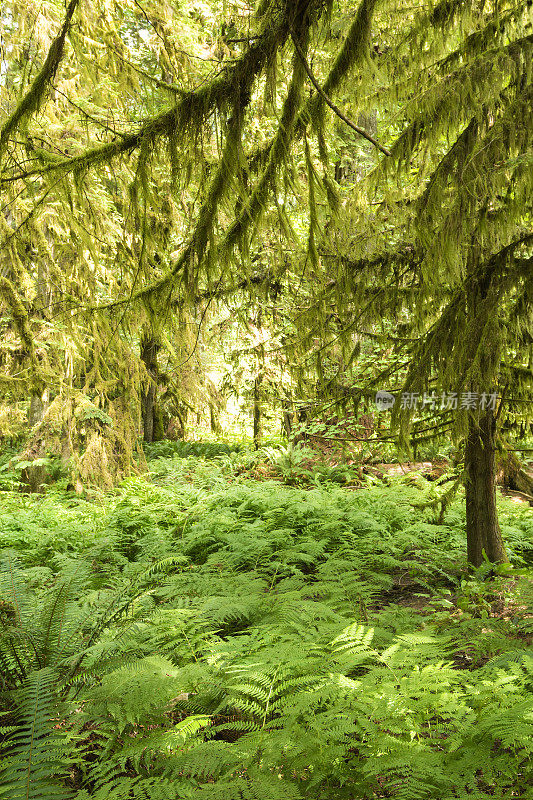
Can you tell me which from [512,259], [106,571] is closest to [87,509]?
[106,571]

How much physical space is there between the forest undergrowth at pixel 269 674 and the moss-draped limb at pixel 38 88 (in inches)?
110

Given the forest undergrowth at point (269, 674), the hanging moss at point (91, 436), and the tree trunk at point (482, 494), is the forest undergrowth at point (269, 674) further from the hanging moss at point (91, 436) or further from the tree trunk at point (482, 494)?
the hanging moss at point (91, 436)

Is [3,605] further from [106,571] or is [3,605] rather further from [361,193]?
[361,193]

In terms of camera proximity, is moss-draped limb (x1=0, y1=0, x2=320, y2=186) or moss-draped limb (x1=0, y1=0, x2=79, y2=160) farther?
moss-draped limb (x1=0, y1=0, x2=79, y2=160)

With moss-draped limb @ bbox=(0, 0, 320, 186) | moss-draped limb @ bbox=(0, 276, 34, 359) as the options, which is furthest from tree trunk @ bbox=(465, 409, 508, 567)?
moss-draped limb @ bbox=(0, 276, 34, 359)

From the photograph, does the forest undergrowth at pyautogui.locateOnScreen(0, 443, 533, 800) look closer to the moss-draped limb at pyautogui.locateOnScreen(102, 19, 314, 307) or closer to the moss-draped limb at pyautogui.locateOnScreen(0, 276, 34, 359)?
the moss-draped limb at pyautogui.locateOnScreen(102, 19, 314, 307)

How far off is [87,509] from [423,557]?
4.95 meters

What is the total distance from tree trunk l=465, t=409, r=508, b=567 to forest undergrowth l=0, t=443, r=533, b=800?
0.29m

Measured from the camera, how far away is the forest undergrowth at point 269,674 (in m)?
1.89

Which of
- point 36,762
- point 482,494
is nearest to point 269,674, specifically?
point 36,762

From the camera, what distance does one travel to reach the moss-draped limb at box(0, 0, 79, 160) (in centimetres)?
292

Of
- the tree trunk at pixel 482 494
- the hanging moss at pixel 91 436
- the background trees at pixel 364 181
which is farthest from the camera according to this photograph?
the hanging moss at pixel 91 436

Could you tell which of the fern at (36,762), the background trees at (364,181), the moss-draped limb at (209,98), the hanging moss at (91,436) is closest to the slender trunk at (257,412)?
the hanging moss at (91,436)

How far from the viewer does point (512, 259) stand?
3189mm
